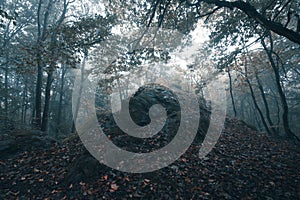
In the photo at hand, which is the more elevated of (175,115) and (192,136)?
(175,115)

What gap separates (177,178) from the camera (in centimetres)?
447

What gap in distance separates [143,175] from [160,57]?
5506mm

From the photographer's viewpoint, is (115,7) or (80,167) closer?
(80,167)

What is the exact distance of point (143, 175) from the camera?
14.9 ft

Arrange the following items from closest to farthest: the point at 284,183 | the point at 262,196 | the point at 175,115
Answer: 1. the point at 262,196
2. the point at 284,183
3. the point at 175,115

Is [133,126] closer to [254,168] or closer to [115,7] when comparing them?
[254,168]

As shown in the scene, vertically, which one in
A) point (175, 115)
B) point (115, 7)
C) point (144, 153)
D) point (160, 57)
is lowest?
point (144, 153)

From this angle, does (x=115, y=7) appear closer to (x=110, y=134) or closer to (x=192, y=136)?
(x=110, y=134)

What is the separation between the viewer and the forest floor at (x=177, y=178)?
13.3ft

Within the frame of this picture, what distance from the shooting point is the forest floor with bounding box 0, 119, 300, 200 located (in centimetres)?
405

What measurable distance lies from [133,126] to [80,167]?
2355 mm

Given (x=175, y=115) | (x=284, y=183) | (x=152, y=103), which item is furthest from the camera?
(x=152, y=103)

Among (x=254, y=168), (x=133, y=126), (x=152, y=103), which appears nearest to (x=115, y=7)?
(x=152, y=103)

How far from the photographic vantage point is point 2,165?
5.82 metres
